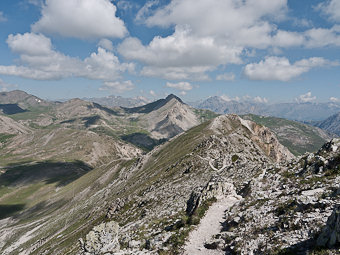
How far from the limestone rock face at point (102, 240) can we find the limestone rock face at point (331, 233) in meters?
21.0

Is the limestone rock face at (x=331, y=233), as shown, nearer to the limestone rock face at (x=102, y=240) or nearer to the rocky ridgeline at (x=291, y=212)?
the rocky ridgeline at (x=291, y=212)

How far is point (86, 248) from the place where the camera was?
1117 inches

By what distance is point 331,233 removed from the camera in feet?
43.9

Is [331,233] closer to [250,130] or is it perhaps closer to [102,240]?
[102,240]

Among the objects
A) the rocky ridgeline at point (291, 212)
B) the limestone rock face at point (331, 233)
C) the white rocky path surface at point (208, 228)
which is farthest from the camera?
the white rocky path surface at point (208, 228)

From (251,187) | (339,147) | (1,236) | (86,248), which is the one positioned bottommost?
(1,236)

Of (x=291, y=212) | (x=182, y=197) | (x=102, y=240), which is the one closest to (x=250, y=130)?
(x=182, y=197)

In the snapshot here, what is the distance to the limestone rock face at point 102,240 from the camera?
88.2 ft

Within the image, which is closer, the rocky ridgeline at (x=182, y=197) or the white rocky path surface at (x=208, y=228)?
the white rocky path surface at (x=208, y=228)

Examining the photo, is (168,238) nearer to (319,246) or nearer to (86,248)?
(86,248)

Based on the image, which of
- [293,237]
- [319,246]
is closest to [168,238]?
[293,237]

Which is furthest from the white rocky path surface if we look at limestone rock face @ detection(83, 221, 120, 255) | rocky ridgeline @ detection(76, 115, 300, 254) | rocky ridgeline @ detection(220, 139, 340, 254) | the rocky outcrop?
the rocky outcrop

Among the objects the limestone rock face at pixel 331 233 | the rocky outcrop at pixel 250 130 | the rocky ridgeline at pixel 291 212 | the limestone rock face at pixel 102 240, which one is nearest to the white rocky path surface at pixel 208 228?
the rocky ridgeline at pixel 291 212

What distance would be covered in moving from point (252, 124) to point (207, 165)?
383 feet
